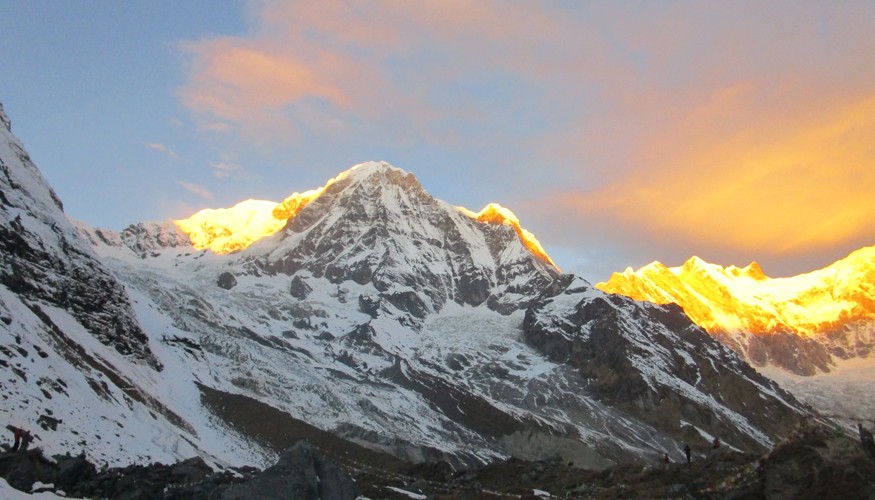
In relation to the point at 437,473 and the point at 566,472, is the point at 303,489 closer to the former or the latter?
the point at 566,472

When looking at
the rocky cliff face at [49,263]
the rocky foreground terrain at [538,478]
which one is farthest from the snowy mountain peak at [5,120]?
the rocky foreground terrain at [538,478]

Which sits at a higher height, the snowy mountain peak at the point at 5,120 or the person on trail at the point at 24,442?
the snowy mountain peak at the point at 5,120

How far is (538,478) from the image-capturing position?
217ft

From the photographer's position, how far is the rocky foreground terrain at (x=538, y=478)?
98.0ft

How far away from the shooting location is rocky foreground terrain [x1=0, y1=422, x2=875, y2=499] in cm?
2988

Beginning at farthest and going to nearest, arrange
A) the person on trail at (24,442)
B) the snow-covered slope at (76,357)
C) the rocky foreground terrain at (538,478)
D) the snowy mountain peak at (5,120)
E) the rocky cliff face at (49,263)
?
the snowy mountain peak at (5,120) → the rocky cliff face at (49,263) → the snow-covered slope at (76,357) → the person on trail at (24,442) → the rocky foreground terrain at (538,478)

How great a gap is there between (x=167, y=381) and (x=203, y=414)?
1287 cm

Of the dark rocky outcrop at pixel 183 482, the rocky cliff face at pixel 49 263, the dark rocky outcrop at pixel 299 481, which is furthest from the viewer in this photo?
the rocky cliff face at pixel 49 263

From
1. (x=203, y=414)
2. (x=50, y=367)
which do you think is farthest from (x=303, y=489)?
(x=203, y=414)

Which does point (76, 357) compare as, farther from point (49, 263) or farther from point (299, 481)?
point (299, 481)

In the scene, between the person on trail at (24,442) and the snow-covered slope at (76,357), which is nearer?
the person on trail at (24,442)

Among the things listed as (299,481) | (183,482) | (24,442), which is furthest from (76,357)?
(299,481)

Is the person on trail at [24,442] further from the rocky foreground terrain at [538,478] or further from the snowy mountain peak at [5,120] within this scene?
the snowy mountain peak at [5,120]

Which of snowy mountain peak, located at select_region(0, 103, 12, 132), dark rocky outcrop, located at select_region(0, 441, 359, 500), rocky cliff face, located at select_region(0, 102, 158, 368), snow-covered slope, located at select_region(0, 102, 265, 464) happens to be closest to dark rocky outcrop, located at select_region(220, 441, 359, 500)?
dark rocky outcrop, located at select_region(0, 441, 359, 500)
